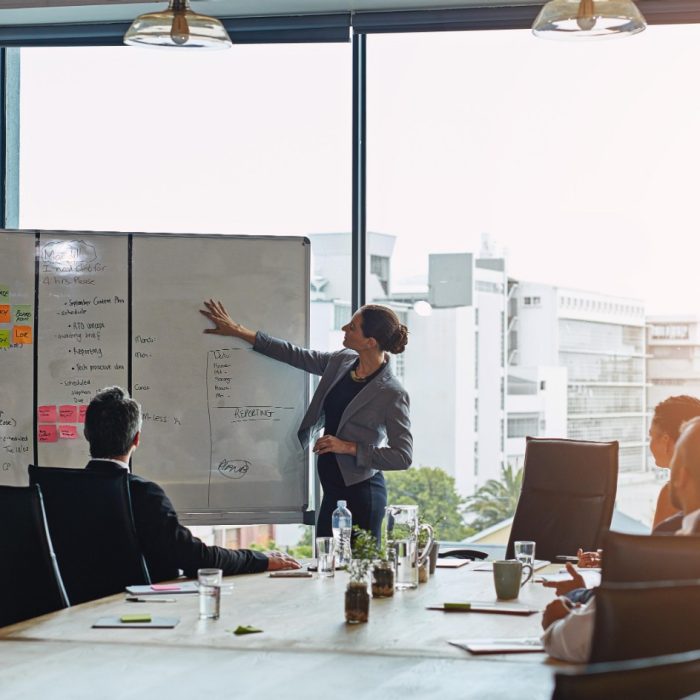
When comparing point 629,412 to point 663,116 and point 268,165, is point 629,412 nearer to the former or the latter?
point 663,116

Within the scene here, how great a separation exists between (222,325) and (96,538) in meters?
1.77

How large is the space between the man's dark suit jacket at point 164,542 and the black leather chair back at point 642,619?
1781mm

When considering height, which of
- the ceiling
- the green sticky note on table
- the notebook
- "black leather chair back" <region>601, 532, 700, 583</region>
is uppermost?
the ceiling

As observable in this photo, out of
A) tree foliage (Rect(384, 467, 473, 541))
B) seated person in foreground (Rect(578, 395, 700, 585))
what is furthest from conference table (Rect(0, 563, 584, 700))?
tree foliage (Rect(384, 467, 473, 541))

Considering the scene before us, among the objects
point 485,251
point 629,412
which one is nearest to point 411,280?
point 485,251

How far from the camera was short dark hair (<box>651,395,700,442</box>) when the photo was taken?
147 inches

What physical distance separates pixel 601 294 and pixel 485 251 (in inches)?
23.5

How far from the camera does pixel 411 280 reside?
5383 millimetres

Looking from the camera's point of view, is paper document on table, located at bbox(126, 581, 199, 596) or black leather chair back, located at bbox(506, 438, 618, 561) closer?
paper document on table, located at bbox(126, 581, 199, 596)

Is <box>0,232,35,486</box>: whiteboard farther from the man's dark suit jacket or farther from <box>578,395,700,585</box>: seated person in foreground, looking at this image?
<box>578,395,700,585</box>: seated person in foreground

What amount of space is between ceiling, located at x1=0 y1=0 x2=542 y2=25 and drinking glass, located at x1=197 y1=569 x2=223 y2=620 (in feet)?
10.8

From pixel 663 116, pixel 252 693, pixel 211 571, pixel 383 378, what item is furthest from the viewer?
pixel 663 116

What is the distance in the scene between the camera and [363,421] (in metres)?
4.64

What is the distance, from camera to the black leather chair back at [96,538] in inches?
126
